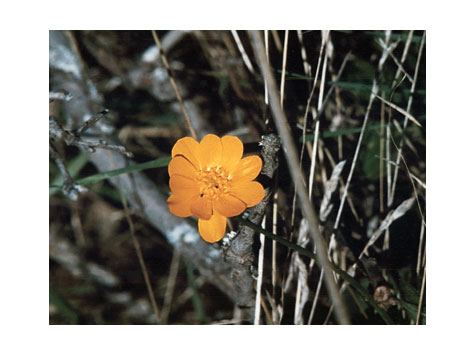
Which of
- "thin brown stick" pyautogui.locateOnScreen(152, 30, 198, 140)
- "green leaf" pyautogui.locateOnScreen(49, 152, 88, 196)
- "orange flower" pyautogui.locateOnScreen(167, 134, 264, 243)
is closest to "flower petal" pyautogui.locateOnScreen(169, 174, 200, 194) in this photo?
"orange flower" pyautogui.locateOnScreen(167, 134, 264, 243)

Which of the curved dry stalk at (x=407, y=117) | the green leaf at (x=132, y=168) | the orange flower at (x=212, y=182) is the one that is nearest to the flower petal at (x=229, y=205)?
the orange flower at (x=212, y=182)

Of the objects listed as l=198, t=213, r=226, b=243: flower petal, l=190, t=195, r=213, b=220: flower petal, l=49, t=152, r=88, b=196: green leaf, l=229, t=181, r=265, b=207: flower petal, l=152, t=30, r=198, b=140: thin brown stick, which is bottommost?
l=198, t=213, r=226, b=243: flower petal

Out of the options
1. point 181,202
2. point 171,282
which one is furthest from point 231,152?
point 171,282

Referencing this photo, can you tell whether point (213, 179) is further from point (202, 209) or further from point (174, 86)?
point (174, 86)

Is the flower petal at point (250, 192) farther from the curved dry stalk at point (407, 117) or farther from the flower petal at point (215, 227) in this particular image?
the curved dry stalk at point (407, 117)

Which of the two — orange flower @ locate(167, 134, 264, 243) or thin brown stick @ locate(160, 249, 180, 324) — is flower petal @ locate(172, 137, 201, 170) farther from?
thin brown stick @ locate(160, 249, 180, 324)

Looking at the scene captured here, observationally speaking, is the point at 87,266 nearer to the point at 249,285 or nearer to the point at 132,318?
the point at 132,318
